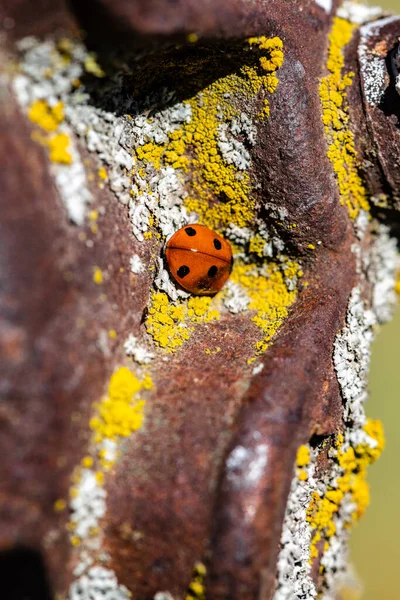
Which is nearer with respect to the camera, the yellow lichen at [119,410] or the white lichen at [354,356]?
the yellow lichen at [119,410]

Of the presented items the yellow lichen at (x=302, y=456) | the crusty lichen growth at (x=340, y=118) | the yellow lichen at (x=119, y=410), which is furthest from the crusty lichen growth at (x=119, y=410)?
the crusty lichen growth at (x=340, y=118)

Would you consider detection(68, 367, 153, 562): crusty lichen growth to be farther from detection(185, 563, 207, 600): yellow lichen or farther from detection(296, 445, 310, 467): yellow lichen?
detection(296, 445, 310, 467): yellow lichen

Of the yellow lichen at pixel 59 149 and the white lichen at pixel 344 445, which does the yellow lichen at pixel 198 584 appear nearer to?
the white lichen at pixel 344 445

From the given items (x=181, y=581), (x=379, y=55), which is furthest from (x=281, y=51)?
(x=181, y=581)

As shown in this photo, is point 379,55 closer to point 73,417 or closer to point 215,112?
point 215,112

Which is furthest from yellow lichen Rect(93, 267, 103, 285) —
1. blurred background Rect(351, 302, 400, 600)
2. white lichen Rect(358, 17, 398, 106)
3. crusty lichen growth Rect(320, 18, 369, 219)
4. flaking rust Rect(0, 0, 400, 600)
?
blurred background Rect(351, 302, 400, 600)

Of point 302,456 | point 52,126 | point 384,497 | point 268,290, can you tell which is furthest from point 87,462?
point 384,497

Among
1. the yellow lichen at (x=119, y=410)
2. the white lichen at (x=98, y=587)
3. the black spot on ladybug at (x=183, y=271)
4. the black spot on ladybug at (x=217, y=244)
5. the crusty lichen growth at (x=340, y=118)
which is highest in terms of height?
the crusty lichen growth at (x=340, y=118)
